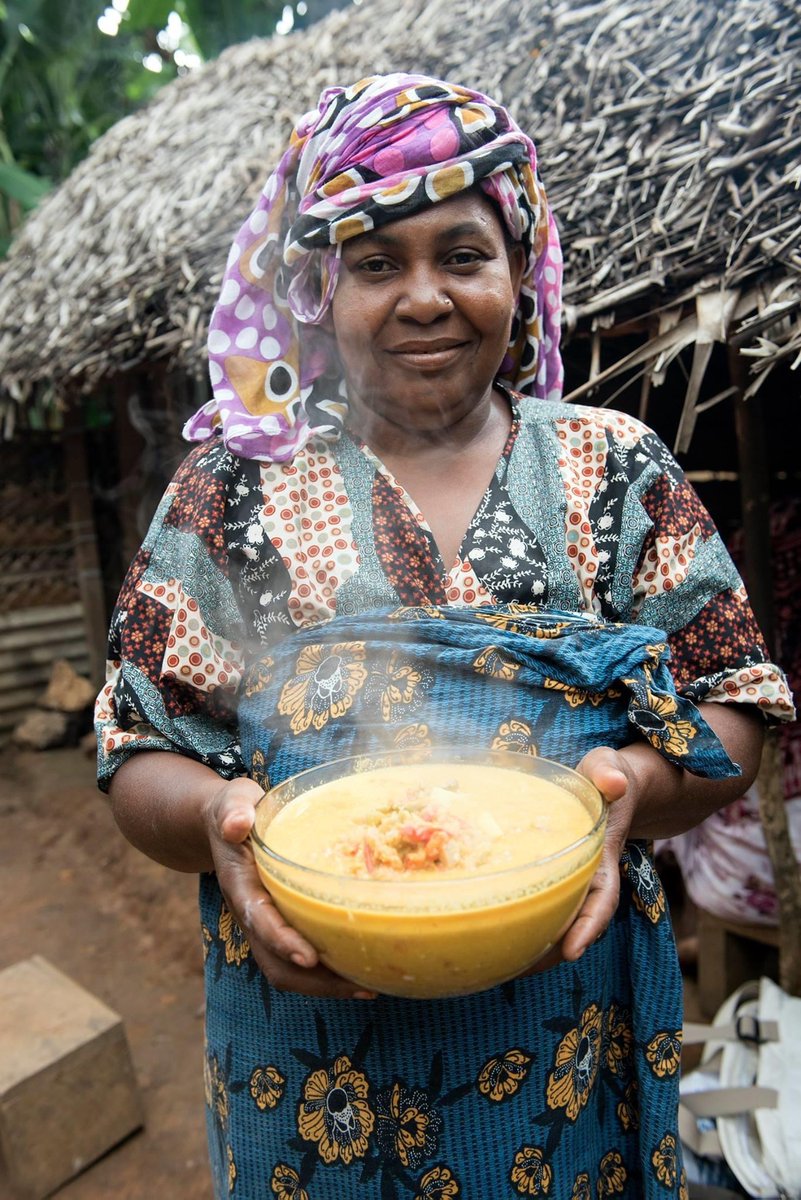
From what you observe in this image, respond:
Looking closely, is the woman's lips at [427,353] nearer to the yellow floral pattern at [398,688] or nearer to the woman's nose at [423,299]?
the woman's nose at [423,299]

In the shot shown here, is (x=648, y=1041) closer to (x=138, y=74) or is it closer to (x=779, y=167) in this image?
(x=779, y=167)

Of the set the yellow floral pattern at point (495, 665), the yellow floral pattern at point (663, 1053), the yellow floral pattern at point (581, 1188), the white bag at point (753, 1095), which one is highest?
the yellow floral pattern at point (495, 665)

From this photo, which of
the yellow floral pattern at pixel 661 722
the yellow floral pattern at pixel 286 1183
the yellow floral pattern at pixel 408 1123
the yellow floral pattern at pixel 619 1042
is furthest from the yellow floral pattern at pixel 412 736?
the yellow floral pattern at pixel 286 1183

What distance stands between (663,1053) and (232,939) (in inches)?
30.3

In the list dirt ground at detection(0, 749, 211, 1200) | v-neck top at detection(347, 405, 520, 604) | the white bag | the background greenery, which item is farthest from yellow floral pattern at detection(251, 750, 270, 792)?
the background greenery

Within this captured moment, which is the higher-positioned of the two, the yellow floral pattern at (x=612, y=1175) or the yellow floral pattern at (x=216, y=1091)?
the yellow floral pattern at (x=216, y=1091)

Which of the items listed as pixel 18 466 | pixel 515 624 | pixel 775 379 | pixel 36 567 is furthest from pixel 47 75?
pixel 515 624

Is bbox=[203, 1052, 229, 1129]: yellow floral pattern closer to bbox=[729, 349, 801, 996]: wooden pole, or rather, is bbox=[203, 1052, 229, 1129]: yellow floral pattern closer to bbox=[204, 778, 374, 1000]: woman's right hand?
bbox=[204, 778, 374, 1000]: woman's right hand

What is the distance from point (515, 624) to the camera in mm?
1301

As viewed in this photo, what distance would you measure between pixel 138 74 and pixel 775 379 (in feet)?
32.4

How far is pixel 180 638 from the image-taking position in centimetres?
138

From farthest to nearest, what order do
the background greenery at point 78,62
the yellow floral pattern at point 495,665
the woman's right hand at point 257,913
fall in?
the background greenery at point 78,62 → the yellow floral pattern at point 495,665 → the woman's right hand at point 257,913

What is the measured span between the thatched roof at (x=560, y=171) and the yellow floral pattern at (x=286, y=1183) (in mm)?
1796

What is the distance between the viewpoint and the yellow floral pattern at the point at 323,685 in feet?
4.30
